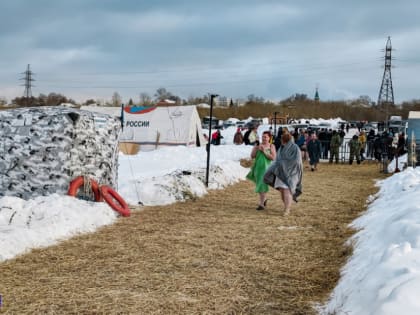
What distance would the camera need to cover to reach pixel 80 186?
8.62 meters

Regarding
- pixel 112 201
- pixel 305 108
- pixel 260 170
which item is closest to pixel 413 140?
pixel 260 170

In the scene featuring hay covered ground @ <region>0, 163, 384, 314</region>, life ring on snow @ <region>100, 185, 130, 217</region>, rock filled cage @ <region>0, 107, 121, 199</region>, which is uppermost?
rock filled cage @ <region>0, 107, 121, 199</region>

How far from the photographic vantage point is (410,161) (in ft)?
59.1

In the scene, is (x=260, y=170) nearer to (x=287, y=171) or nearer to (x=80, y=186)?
(x=287, y=171)

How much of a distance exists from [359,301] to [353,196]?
28.3 ft

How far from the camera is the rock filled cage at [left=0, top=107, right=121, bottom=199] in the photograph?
844 centimetres

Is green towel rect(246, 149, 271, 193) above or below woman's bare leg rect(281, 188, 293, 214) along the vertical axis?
above

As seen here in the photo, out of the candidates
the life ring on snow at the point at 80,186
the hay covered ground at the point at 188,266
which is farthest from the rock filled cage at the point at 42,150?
the hay covered ground at the point at 188,266

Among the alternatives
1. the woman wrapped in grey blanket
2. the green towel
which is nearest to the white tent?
the green towel

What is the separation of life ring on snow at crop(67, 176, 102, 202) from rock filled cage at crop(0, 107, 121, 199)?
0.49ft

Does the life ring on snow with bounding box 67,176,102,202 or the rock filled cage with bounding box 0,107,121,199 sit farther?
the rock filled cage with bounding box 0,107,121,199

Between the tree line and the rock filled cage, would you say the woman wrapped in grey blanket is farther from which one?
the tree line

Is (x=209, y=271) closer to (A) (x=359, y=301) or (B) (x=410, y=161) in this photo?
(A) (x=359, y=301)

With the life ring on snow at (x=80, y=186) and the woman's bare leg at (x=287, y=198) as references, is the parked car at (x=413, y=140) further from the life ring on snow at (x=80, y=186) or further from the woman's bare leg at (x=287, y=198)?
the life ring on snow at (x=80, y=186)
